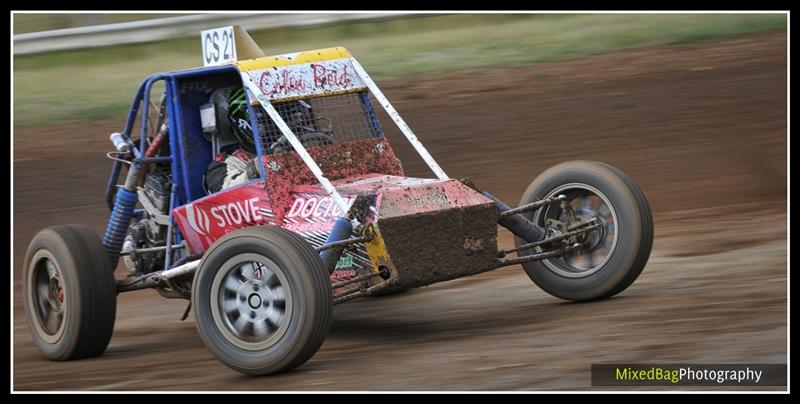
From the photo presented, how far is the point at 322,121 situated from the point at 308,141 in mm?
229

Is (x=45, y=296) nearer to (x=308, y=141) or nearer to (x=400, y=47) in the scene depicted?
(x=308, y=141)

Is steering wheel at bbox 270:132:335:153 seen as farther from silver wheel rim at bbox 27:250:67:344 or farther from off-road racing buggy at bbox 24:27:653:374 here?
silver wheel rim at bbox 27:250:67:344

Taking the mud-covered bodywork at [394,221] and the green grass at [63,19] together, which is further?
the green grass at [63,19]

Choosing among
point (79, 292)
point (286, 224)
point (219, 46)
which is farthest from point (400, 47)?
point (79, 292)

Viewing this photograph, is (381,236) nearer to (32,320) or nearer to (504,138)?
(32,320)

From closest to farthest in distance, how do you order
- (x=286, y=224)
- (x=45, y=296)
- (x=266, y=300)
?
(x=266, y=300) → (x=286, y=224) → (x=45, y=296)

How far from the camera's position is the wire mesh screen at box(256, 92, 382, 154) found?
8078 millimetres

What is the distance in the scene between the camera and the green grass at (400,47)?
1603 cm

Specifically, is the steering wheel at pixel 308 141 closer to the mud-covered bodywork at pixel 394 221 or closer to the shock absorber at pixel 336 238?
the mud-covered bodywork at pixel 394 221

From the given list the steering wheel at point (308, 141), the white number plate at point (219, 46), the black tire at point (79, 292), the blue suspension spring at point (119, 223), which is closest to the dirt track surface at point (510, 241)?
the black tire at point (79, 292)

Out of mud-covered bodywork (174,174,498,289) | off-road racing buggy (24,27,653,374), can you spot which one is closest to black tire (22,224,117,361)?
off-road racing buggy (24,27,653,374)

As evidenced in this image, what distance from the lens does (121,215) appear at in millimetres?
8461

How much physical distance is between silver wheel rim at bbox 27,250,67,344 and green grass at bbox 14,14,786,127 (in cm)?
728

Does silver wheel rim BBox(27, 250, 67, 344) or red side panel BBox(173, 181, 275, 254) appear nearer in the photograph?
red side panel BBox(173, 181, 275, 254)
